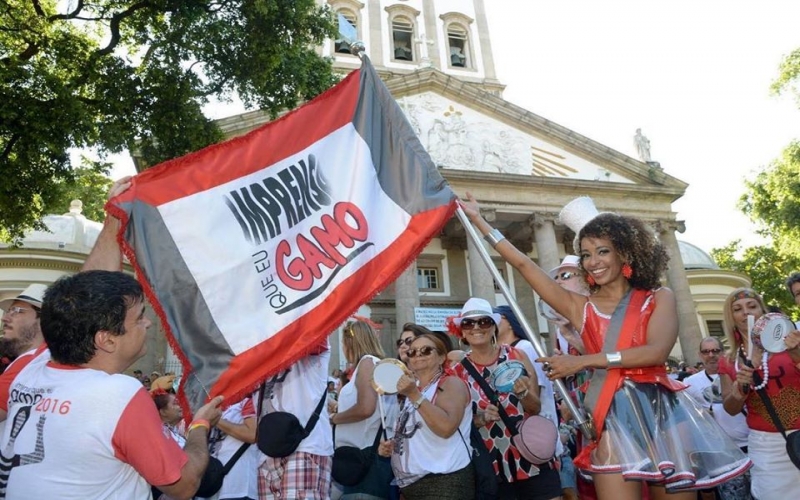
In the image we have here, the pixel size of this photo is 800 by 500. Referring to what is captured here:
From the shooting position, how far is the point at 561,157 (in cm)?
2836

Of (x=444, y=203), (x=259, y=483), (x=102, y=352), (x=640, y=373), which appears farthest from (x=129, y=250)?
(x=640, y=373)

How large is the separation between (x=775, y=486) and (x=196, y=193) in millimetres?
4562

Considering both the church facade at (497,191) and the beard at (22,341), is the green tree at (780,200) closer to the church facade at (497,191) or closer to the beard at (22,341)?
the church facade at (497,191)

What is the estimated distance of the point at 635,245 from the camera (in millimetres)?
→ 3287

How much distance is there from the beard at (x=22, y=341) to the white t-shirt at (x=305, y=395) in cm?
189

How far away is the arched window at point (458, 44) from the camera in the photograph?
36969 mm

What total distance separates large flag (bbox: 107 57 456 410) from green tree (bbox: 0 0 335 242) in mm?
6882

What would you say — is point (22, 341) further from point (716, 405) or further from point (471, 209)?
point (716, 405)

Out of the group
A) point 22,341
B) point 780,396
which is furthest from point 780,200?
point 22,341

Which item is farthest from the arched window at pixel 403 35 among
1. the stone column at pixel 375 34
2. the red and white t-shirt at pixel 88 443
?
the red and white t-shirt at pixel 88 443

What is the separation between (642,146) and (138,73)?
26.0 metres

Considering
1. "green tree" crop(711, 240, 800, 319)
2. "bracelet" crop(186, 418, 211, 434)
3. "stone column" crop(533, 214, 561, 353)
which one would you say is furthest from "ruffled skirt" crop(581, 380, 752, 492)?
"green tree" crop(711, 240, 800, 319)

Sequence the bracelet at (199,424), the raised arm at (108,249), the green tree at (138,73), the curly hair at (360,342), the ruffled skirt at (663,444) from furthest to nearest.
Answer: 1. the green tree at (138,73)
2. the curly hair at (360,342)
3. the raised arm at (108,249)
4. the ruffled skirt at (663,444)
5. the bracelet at (199,424)

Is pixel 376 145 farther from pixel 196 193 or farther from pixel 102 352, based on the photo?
pixel 102 352
